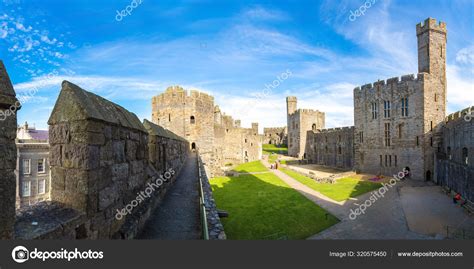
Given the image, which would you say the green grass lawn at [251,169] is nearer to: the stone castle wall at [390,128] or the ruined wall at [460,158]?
the stone castle wall at [390,128]

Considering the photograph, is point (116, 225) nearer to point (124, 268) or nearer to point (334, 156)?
point (124, 268)

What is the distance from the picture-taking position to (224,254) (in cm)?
354

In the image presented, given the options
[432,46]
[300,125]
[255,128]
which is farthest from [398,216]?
[255,128]

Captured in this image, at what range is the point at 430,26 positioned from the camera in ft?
86.4

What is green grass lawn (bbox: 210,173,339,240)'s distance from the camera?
41.3 ft

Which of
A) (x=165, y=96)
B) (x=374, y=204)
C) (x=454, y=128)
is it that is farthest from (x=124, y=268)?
(x=165, y=96)

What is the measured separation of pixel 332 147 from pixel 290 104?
19606 mm

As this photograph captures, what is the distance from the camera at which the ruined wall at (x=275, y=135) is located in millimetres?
79125

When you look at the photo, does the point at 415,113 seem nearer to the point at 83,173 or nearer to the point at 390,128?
the point at 390,128

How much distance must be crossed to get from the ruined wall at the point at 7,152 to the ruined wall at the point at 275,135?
76427 mm

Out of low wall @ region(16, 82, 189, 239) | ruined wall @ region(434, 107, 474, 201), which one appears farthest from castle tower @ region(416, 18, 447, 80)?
low wall @ region(16, 82, 189, 239)

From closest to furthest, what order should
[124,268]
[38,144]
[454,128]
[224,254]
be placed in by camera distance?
[124,268] < [224,254] < [454,128] < [38,144]

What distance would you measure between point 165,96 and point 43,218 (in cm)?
2724

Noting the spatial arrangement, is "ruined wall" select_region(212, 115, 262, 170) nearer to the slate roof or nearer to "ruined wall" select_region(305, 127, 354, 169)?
"ruined wall" select_region(305, 127, 354, 169)
